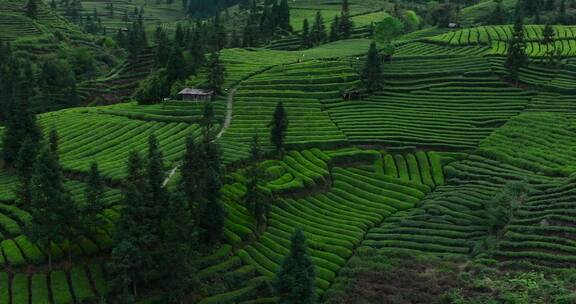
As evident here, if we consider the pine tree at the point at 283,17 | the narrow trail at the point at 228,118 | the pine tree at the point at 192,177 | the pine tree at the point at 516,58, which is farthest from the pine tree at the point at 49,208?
the pine tree at the point at 283,17

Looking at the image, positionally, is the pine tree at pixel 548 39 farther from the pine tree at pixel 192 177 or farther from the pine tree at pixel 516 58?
the pine tree at pixel 192 177

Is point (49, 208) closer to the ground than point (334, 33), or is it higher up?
closer to the ground

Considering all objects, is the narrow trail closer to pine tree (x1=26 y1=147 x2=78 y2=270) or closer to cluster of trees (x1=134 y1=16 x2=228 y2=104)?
cluster of trees (x1=134 y1=16 x2=228 y2=104)

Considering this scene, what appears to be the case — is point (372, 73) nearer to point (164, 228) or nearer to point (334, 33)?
point (334, 33)

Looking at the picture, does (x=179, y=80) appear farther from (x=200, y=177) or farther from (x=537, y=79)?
(x=537, y=79)

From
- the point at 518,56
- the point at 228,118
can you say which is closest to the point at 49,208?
the point at 228,118

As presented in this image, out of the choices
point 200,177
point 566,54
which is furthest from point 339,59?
point 200,177

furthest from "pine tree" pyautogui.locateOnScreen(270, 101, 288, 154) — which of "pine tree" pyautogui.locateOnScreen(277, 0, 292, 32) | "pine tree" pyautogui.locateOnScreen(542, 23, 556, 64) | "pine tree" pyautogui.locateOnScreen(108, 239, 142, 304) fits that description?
"pine tree" pyautogui.locateOnScreen(277, 0, 292, 32)
